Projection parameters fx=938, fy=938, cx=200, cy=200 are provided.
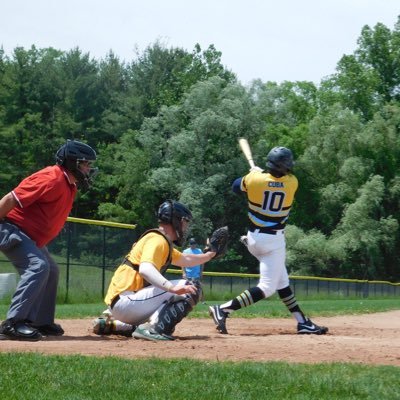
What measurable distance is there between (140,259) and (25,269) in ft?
3.58

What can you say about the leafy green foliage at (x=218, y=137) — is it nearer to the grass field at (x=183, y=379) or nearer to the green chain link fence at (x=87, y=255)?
the green chain link fence at (x=87, y=255)

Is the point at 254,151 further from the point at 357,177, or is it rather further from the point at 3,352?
the point at 3,352

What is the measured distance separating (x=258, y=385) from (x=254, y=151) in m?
51.1

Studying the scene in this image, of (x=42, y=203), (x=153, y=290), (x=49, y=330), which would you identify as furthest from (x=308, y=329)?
(x=42, y=203)

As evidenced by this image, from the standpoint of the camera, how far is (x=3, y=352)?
23.7 ft

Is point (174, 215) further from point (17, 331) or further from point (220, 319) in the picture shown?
point (17, 331)

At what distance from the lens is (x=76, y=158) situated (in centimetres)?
885

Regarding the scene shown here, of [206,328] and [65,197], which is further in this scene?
[206,328]

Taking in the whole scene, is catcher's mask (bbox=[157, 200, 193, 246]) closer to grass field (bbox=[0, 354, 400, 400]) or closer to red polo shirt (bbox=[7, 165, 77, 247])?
red polo shirt (bbox=[7, 165, 77, 247])

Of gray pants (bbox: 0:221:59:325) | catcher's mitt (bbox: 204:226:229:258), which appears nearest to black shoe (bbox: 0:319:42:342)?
gray pants (bbox: 0:221:59:325)

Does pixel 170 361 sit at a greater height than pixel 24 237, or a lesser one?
lesser

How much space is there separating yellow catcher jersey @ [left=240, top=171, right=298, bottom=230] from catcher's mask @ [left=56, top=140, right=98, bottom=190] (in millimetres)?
1904

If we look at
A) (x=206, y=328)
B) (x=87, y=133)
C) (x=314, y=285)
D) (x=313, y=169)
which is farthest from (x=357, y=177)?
(x=206, y=328)

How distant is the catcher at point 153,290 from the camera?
8656 millimetres
